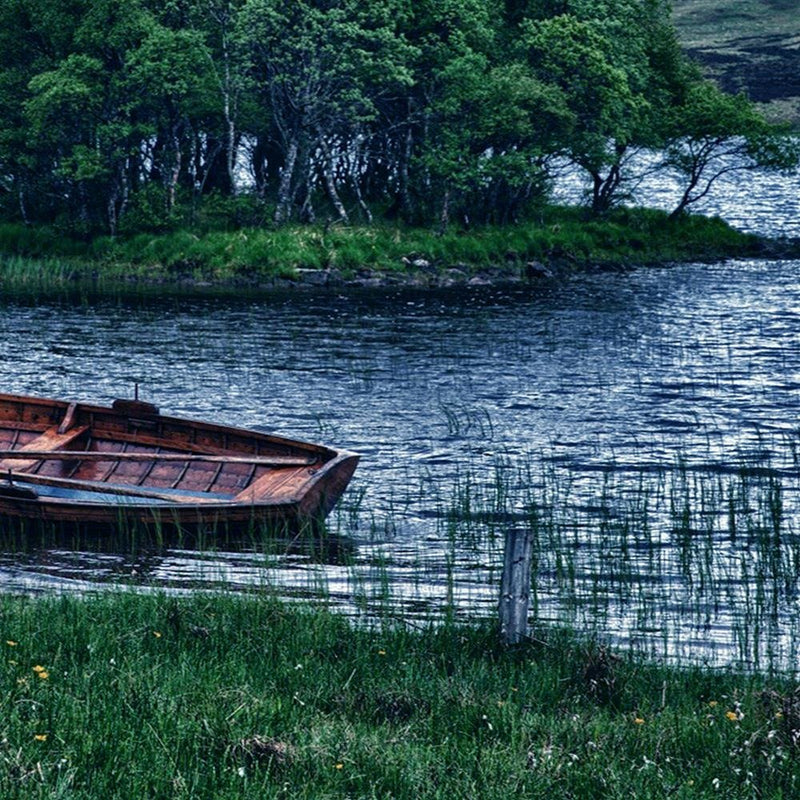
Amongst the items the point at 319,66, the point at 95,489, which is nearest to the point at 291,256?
the point at 319,66

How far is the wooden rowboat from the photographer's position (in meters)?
18.5

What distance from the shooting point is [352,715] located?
33.6ft

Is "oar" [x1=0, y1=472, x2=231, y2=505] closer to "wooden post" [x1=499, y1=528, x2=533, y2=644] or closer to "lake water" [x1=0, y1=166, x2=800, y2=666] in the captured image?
"lake water" [x1=0, y1=166, x2=800, y2=666]

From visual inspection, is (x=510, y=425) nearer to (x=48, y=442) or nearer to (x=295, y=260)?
(x=48, y=442)

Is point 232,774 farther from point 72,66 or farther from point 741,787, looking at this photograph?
point 72,66

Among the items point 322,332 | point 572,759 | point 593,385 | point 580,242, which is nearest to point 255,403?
point 593,385

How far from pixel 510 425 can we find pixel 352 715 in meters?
17.9

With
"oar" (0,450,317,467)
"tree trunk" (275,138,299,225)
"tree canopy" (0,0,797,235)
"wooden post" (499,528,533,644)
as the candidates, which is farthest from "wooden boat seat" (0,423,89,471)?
"tree trunk" (275,138,299,225)

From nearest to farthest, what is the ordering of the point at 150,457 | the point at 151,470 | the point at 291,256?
the point at 150,457 < the point at 151,470 < the point at 291,256

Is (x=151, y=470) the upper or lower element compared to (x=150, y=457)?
lower

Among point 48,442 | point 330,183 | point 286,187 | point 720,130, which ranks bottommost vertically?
point 48,442

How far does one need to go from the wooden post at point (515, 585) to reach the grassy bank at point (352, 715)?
0.25 m

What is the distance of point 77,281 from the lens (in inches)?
2068

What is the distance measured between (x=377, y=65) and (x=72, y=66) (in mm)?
11980
